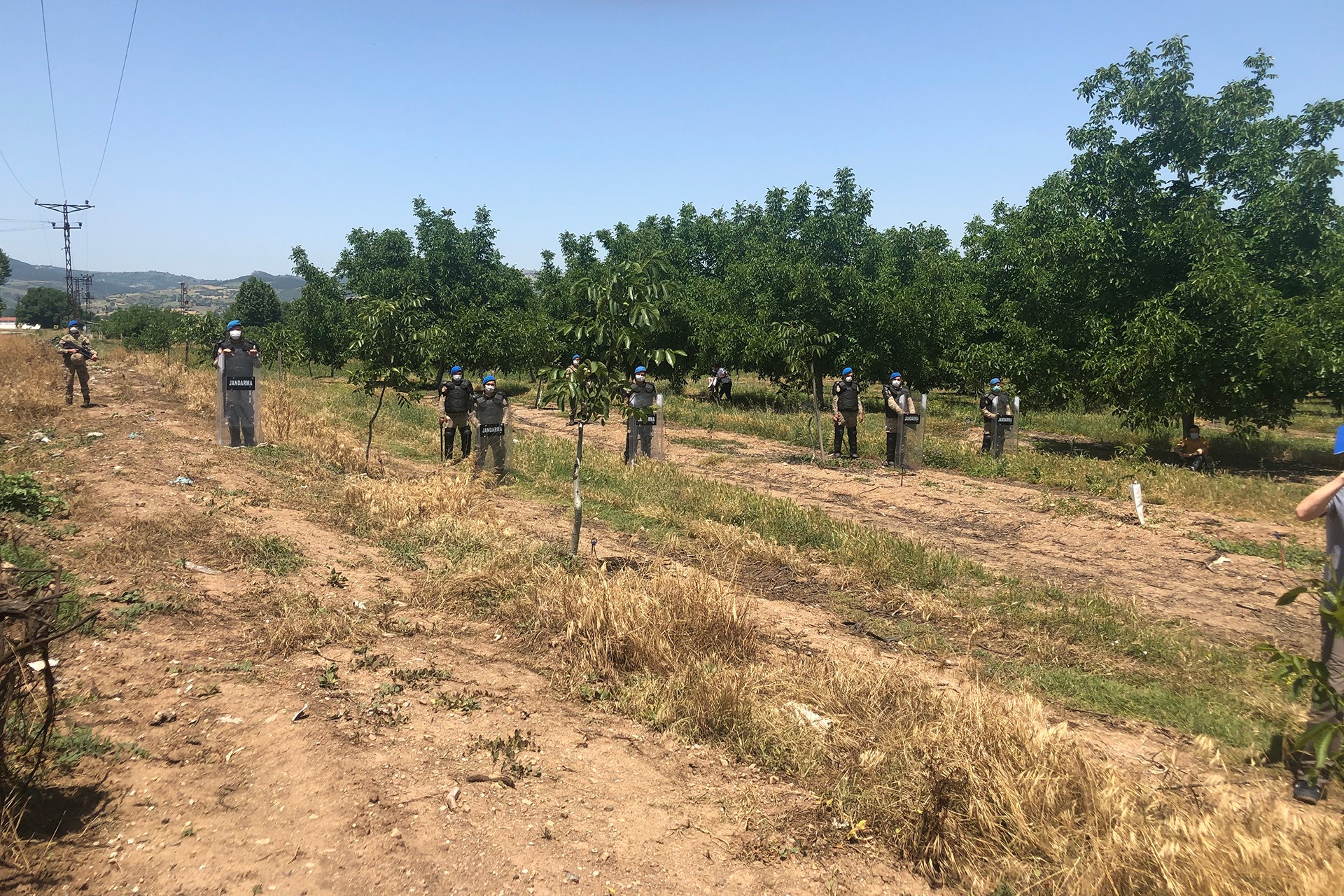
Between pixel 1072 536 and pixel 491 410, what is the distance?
325 inches

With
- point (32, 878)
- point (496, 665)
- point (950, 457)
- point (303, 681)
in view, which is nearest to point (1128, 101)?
point (950, 457)

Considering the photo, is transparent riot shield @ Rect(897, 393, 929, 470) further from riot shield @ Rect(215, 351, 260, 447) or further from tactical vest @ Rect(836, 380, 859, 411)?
riot shield @ Rect(215, 351, 260, 447)

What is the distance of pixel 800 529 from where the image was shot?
9734 mm

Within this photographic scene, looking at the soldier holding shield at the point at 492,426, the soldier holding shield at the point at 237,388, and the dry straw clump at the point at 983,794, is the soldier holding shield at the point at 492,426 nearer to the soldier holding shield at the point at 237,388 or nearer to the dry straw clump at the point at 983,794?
the soldier holding shield at the point at 237,388

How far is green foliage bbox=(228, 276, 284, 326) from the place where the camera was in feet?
274

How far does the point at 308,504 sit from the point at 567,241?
129ft

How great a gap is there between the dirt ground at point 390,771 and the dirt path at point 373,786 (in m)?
0.01

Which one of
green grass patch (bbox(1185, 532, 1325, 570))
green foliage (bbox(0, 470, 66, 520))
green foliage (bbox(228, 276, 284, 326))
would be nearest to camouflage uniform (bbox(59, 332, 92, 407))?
green foliage (bbox(0, 470, 66, 520))

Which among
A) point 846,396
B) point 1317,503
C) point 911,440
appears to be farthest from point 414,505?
point 911,440

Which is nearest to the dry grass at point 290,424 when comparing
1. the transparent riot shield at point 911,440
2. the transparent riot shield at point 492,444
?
the transparent riot shield at point 492,444

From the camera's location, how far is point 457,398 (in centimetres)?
1316

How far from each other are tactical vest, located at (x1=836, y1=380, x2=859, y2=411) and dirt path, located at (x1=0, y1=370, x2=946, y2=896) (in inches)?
429

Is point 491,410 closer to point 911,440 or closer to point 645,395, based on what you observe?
point 645,395

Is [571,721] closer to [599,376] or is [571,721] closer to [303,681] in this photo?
[303,681]
